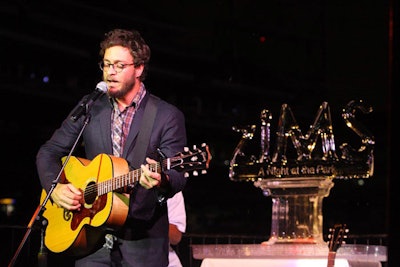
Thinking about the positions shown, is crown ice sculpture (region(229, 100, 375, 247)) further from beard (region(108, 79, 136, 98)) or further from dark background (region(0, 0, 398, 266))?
dark background (region(0, 0, 398, 266))

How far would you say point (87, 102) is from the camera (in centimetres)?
367

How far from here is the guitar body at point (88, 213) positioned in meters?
3.46

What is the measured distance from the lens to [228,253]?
4.80 m

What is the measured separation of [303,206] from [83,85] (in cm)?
727

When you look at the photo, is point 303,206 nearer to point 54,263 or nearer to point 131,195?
point 131,195

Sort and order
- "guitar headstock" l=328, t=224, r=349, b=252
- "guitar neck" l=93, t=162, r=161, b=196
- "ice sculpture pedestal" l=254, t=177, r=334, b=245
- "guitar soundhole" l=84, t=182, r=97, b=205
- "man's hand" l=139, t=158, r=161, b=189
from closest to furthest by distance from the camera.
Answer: "man's hand" l=139, t=158, r=161, b=189 → "guitar neck" l=93, t=162, r=161, b=196 → "guitar soundhole" l=84, t=182, r=97, b=205 → "guitar headstock" l=328, t=224, r=349, b=252 → "ice sculpture pedestal" l=254, t=177, r=334, b=245

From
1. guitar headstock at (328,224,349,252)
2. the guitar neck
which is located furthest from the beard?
guitar headstock at (328,224,349,252)

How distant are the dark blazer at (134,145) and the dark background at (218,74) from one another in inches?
254

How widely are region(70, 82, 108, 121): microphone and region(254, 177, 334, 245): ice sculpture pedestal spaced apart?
1.67 m

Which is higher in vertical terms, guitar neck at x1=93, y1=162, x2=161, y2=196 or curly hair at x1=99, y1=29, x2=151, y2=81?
curly hair at x1=99, y1=29, x2=151, y2=81

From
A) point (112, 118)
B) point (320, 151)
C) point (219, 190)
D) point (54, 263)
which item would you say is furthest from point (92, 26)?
point (112, 118)

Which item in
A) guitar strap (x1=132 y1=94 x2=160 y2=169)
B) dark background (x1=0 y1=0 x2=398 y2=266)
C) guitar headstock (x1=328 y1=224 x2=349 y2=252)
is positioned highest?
dark background (x1=0 y1=0 x2=398 y2=266)

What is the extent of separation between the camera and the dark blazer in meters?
3.47

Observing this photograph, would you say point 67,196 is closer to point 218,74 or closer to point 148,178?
point 148,178
